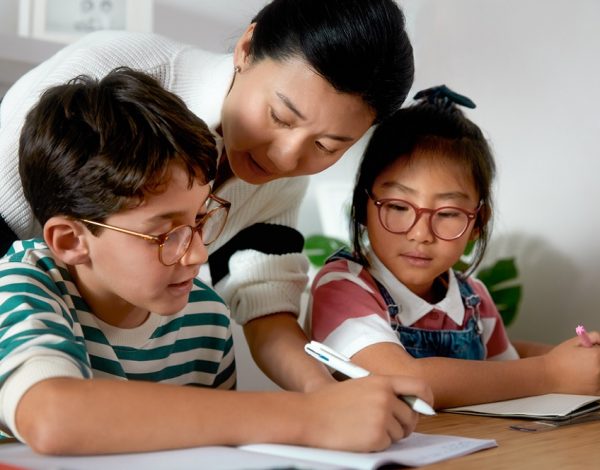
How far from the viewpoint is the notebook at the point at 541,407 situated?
48.2 inches

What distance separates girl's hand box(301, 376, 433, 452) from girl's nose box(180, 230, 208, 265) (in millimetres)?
235

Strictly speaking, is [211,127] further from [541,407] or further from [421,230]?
[541,407]

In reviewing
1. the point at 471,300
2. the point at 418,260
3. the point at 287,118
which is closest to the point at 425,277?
the point at 418,260

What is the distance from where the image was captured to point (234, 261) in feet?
5.10

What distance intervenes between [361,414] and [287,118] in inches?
20.7

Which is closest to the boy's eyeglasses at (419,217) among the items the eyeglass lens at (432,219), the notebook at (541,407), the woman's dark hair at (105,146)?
the eyeglass lens at (432,219)

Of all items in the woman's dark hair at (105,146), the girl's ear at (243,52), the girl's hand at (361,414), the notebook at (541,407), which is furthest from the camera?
the girl's ear at (243,52)

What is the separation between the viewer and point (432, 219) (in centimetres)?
155

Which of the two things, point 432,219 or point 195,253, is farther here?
point 432,219

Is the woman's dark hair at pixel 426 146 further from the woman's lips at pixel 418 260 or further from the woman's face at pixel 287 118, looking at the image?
the woman's face at pixel 287 118

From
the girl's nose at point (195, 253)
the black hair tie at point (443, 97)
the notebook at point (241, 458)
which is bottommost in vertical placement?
the notebook at point (241, 458)

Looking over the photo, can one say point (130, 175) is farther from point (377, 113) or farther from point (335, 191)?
point (335, 191)

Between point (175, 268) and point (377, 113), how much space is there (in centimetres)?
46

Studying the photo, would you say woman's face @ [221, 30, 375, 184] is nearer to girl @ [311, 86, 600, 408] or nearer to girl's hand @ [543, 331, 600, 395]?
girl @ [311, 86, 600, 408]
